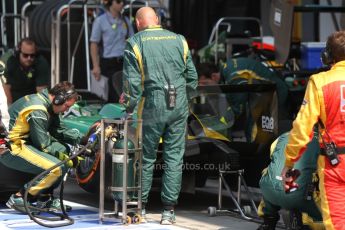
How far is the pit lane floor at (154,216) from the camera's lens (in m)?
8.77

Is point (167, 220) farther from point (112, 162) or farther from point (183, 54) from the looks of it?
point (183, 54)

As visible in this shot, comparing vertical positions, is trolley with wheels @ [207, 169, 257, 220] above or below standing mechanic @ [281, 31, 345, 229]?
below

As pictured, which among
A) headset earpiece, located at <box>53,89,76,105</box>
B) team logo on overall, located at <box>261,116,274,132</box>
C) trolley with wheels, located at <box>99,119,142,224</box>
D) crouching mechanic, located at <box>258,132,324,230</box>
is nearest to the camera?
crouching mechanic, located at <box>258,132,324,230</box>

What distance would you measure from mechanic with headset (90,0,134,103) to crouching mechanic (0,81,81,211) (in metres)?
3.88

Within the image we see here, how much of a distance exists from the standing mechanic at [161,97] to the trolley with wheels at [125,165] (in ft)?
0.44

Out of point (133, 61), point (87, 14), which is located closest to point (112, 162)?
point (133, 61)

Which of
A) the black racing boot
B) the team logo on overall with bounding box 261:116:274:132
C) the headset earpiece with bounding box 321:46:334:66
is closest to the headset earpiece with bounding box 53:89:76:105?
the team logo on overall with bounding box 261:116:274:132

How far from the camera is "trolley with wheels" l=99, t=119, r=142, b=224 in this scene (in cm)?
865

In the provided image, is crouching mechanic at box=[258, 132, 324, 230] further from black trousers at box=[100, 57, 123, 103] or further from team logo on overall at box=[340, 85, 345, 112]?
black trousers at box=[100, 57, 123, 103]

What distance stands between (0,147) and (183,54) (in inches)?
75.1

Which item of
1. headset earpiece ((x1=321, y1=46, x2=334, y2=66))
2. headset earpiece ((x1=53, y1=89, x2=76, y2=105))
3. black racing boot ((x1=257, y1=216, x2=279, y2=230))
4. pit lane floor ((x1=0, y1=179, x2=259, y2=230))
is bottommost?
pit lane floor ((x1=0, y1=179, x2=259, y2=230))

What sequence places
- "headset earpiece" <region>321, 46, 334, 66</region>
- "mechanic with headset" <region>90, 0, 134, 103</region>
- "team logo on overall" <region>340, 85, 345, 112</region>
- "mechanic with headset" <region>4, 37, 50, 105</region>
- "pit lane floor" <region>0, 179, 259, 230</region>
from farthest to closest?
"mechanic with headset" <region>90, 0, 134, 103</region> → "mechanic with headset" <region>4, 37, 50, 105</region> → "pit lane floor" <region>0, 179, 259, 230</region> → "headset earpiece" <region>321, 46, 334, 66</region> → "team logo on overall" <region>340, 85, 345, 112</region>

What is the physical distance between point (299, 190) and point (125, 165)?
1.83 m

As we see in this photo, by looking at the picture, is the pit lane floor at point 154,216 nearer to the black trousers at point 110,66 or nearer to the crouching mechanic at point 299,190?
the crouching mechanic at point 299,190
